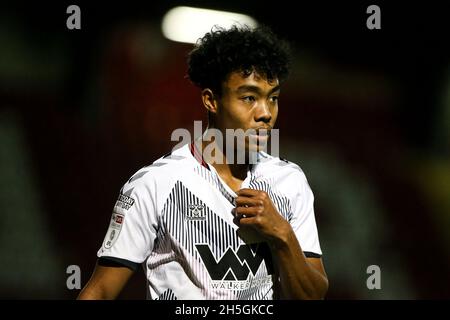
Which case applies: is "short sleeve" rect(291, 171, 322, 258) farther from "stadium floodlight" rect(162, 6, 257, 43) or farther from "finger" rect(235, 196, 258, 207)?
"stadium floodlight" rect(162, 6, 257, 43)

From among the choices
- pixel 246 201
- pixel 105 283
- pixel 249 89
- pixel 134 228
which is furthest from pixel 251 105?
pixel 105 283

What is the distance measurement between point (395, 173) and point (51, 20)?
2273mm

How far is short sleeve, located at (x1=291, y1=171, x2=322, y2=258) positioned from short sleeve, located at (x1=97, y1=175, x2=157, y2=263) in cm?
50

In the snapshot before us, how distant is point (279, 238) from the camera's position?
6.14 feet

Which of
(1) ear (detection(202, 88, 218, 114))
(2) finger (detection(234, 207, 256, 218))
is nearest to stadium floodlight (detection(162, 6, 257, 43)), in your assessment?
(1) ear (detection(202, 88, 218, 114))

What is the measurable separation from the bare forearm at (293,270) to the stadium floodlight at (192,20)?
193cm

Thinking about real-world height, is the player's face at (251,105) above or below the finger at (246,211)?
above

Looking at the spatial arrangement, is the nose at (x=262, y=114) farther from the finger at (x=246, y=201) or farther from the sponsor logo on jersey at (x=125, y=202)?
the sponsor logo on jersey at (x=125, y=202)

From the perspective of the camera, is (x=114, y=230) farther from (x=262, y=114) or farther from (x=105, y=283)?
(x=262, y=114)

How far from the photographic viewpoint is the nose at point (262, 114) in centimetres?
202

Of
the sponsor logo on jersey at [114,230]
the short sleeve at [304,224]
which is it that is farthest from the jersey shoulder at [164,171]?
the short sleeve at [304,224]

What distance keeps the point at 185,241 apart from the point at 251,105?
50 cm

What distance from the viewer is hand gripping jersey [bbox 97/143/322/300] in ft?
6.30

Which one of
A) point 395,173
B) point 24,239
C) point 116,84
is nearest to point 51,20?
point 116,84
